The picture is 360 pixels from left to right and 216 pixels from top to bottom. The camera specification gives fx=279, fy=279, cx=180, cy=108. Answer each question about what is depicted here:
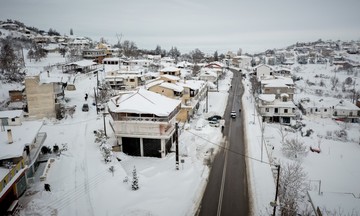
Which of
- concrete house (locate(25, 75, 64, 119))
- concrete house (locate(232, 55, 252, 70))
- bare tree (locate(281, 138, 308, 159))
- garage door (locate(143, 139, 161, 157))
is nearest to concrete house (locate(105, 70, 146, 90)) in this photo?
concrete house (locate(25, 75, 64, 119))

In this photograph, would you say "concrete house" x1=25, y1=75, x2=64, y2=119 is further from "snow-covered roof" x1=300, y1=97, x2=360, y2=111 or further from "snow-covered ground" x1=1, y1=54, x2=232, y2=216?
"snow-covered roof" x1=300, y1=97, x2=360, y2=111

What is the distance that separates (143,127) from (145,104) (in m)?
2.57

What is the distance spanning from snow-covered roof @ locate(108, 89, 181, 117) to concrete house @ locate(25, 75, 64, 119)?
11.2 metres

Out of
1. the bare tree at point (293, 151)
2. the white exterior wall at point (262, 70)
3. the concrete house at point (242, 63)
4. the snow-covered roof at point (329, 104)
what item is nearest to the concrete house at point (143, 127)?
the bare tree at point (293, 151)

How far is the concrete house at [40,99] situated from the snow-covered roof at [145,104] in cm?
1116

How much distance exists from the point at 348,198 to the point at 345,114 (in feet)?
123

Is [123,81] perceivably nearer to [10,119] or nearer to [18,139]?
[10,119]

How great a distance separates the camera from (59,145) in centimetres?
2786

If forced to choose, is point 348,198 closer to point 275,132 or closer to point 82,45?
point 275,132

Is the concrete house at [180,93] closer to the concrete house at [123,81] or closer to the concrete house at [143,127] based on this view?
the concrete house at [143,127]

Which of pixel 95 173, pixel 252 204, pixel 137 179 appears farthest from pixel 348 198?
pixel 95 173

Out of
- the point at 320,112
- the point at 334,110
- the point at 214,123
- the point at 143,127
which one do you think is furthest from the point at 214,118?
the point at 334,110

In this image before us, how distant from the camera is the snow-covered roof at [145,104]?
89.0ft

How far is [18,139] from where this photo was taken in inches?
829
